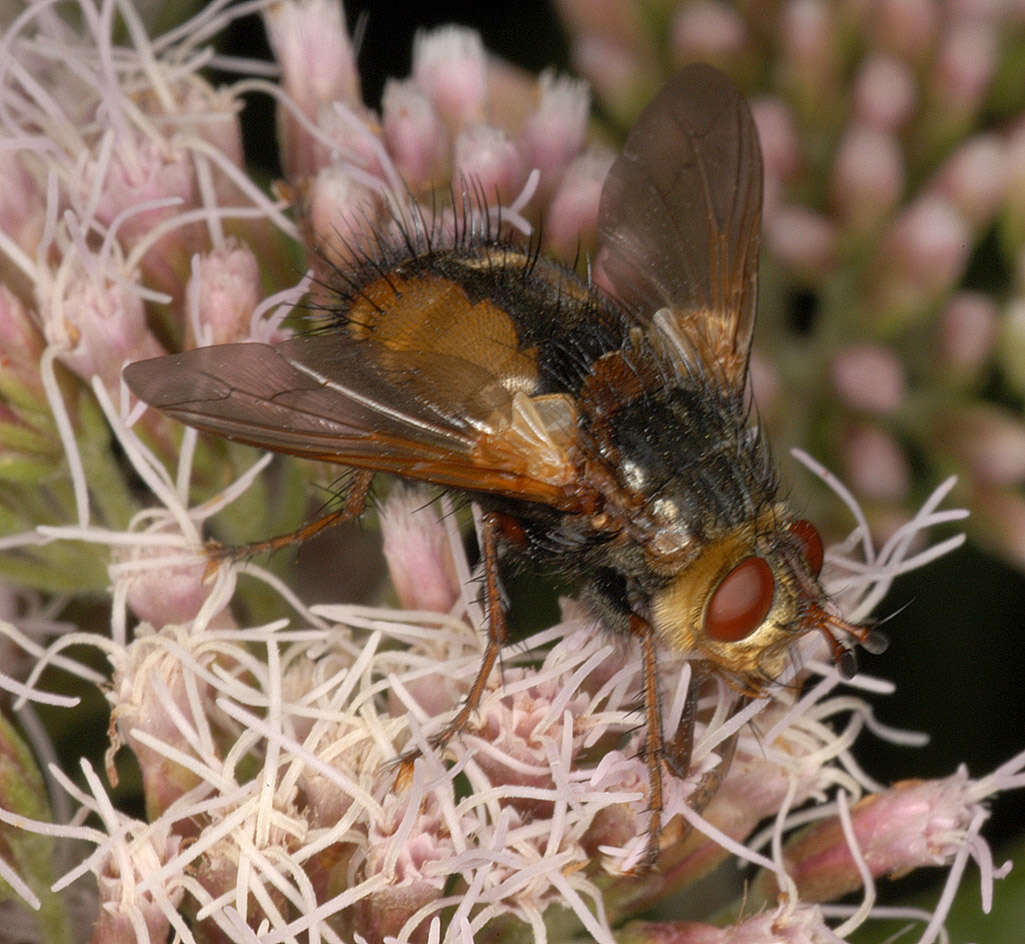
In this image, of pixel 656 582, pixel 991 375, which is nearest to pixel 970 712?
pixel 991 375

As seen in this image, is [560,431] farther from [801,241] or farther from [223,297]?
[801,241]

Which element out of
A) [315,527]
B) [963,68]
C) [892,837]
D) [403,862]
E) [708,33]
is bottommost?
[892,837]

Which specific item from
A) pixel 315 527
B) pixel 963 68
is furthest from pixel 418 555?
pixel 963 68

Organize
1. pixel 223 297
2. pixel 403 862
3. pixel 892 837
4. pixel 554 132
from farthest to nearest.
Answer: pixel 554 132 < pixel 223 297 < pixel 892 837 < pixel 403 862

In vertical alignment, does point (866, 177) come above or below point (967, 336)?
above

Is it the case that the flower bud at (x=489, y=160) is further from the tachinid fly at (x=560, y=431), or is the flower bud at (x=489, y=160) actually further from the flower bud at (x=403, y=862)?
the flower bud at (x=403, y=862)

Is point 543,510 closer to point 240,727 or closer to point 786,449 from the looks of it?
point 240,727

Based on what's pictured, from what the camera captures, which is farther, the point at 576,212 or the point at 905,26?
the point at 905,26
